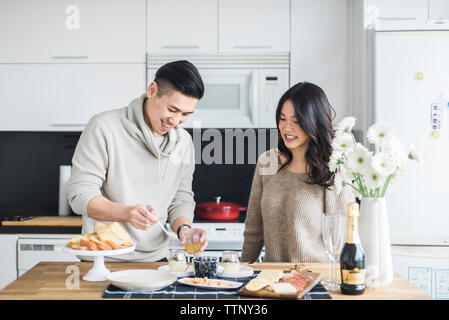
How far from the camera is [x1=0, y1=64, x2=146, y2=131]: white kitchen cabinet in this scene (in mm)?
3604

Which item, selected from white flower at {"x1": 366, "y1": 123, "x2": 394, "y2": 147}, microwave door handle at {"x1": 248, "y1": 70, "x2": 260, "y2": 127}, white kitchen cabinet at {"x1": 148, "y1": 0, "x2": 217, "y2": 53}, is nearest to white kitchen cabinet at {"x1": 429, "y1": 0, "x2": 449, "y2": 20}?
microwave door handle at {"x1": 248, "y1": 70, "x2": 260, "y2": 127}

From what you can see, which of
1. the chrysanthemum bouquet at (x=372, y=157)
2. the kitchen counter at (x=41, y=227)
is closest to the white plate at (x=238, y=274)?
the chrysanthemum bouquet at (x=372, y=157)

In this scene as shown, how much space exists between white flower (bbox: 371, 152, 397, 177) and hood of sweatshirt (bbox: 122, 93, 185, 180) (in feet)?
2.91

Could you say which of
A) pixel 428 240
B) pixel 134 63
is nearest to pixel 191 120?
pixel 134 63

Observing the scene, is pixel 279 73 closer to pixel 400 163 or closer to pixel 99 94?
pixel 99 94

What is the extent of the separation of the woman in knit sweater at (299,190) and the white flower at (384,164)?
0.53 metres

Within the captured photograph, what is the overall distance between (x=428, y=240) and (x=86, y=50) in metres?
2.57

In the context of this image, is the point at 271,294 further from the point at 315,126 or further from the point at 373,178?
the point at 315,126

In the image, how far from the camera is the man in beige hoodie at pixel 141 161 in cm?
189

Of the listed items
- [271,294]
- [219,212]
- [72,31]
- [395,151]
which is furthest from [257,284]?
[72,31]

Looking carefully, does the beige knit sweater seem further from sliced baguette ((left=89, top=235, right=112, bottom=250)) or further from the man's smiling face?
sliced baguette ((left=89, top=235, right=112, bottom=250))

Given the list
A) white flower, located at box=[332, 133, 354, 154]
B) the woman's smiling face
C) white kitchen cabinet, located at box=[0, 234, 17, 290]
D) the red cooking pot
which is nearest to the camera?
white flower, located at box=[332, 133, 354, 154]

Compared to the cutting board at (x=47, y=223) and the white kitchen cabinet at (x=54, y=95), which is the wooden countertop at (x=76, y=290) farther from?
the white kitchen cabinet at (x=54, y=95)

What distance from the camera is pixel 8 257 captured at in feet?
10.8
